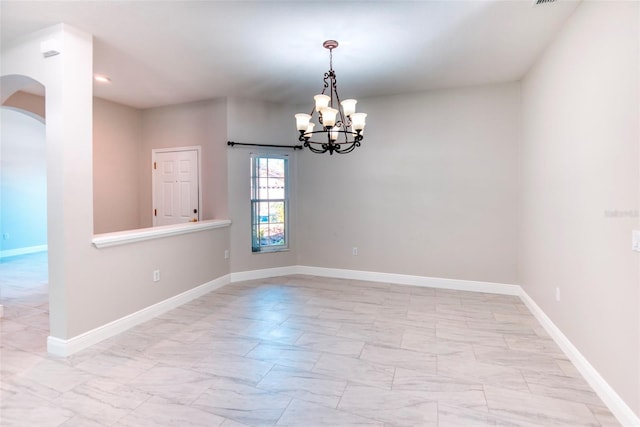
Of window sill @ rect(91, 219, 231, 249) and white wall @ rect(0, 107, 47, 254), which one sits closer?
window sill @ rect(91, 219, 231, 249)

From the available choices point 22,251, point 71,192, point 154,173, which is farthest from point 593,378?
point 22,251

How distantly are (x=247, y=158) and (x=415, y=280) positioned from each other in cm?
311

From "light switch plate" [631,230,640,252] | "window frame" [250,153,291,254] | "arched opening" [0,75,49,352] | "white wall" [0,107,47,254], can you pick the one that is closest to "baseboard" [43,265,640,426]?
"window frame" [250,153,291,254]

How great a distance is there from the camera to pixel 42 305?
3.72m

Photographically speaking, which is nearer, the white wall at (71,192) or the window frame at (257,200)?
the white wall at (71,192)

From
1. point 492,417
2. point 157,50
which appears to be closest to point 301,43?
point 157,50

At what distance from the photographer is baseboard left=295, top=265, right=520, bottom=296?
13.7ft

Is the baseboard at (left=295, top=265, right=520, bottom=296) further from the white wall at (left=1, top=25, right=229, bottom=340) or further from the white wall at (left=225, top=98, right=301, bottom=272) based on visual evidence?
the white wall at (left=1, top=25, right=229, bottom=340)

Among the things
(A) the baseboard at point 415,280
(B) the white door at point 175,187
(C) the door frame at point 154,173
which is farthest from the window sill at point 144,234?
(A) the baseboard at point 415,280

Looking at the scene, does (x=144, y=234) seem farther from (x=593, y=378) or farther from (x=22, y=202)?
(x=22, y=202)

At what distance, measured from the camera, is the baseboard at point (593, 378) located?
1.78 meters

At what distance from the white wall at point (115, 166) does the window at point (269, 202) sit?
6.91ft

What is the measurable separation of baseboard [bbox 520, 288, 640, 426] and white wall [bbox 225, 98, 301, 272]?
11.7ft

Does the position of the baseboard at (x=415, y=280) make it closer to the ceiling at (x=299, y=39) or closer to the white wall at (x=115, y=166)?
the ceiling at (x=299, y=39)
